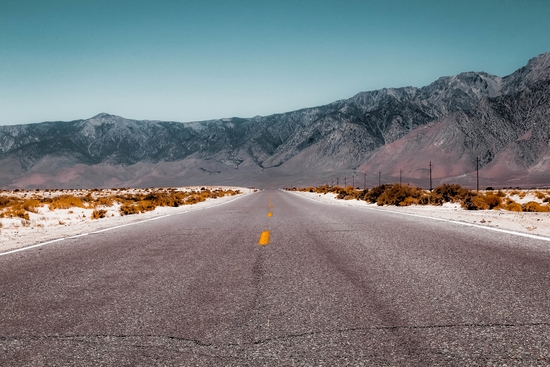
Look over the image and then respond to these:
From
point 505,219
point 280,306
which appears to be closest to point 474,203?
point 505,219

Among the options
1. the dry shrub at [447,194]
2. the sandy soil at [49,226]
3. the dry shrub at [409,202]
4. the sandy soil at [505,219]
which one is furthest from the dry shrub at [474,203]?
the sandy soil at [49,226]

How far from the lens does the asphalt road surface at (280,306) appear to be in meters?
3.10

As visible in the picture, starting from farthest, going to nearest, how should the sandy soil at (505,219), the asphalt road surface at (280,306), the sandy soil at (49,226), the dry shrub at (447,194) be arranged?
the dry shrub at (447,194), the sandy soil at (505,219), the sandy soil at (49,226), the asphalt road surface at (280,306)

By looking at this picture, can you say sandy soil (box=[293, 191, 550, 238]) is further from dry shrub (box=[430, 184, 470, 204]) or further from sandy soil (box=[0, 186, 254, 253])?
sandy soil (box=[0, 186, 254, 253])

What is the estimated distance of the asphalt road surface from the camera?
Result: 3.10 meters

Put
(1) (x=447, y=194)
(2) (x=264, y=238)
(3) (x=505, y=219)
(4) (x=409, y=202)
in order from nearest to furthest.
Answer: (2) (x=264, y=238)
(3) (x=505, y=219)
(4) (x=409, y=202)
(1) (x=447, y=194)

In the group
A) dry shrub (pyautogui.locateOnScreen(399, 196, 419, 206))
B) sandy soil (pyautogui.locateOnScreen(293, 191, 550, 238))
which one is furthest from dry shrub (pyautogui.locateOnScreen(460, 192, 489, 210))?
dry shrub (pyautogui.locateOnScreen(399, 196, 419, 206))

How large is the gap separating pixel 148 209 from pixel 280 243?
18.8m

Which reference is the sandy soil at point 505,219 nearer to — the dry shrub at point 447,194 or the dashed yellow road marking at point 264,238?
the dashed yellow road marking at point 264,238

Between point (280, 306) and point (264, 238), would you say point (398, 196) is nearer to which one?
point (264, 238)

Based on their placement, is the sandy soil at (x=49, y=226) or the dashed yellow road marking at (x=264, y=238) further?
the sandy soil at (x=49, y=226)

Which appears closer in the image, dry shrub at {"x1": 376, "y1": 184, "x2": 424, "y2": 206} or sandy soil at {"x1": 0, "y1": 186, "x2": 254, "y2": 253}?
sandy soil at {"x1": 0, "y1": 186, "x2": 254, "y2": 253}

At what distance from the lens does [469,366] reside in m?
2.85

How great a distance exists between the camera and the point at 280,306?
4160mm
